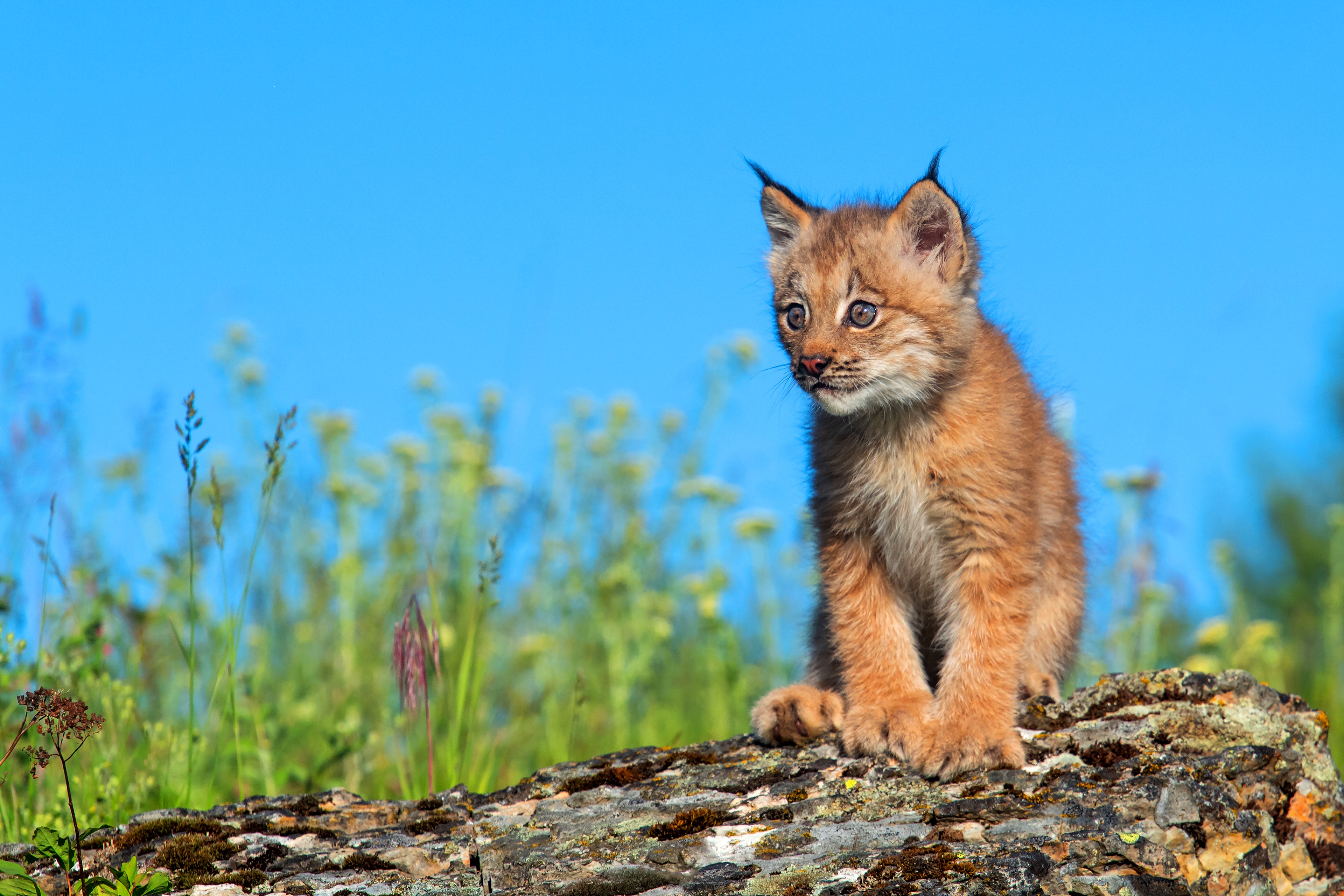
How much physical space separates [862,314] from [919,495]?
0.70 m

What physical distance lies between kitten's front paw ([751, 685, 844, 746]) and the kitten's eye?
134cm

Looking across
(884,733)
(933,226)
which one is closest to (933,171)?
(933,226)

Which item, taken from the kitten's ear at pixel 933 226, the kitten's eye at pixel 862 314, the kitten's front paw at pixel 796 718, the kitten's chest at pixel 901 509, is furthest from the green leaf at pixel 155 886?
the kitten's ear at pixel 933 226

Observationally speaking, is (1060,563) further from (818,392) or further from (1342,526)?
(1342,526)

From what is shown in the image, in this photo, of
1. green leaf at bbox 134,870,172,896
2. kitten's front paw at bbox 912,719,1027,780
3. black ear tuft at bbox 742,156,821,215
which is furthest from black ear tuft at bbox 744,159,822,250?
green leaf at bbox 134,870,172,896

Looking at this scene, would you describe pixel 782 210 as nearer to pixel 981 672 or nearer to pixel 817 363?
pixel 817 363

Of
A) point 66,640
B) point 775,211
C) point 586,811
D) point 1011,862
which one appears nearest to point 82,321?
point 66,640

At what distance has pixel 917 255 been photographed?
14.2 ft

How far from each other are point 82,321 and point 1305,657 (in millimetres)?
8062

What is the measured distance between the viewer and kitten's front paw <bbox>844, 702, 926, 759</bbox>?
11.2ft

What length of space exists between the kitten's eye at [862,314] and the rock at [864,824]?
1461mm

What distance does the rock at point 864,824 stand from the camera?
105 inches

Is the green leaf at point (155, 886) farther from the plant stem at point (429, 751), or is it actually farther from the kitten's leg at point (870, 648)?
the kitten's leg at point (870, 648)

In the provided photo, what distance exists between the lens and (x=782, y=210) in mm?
4762
